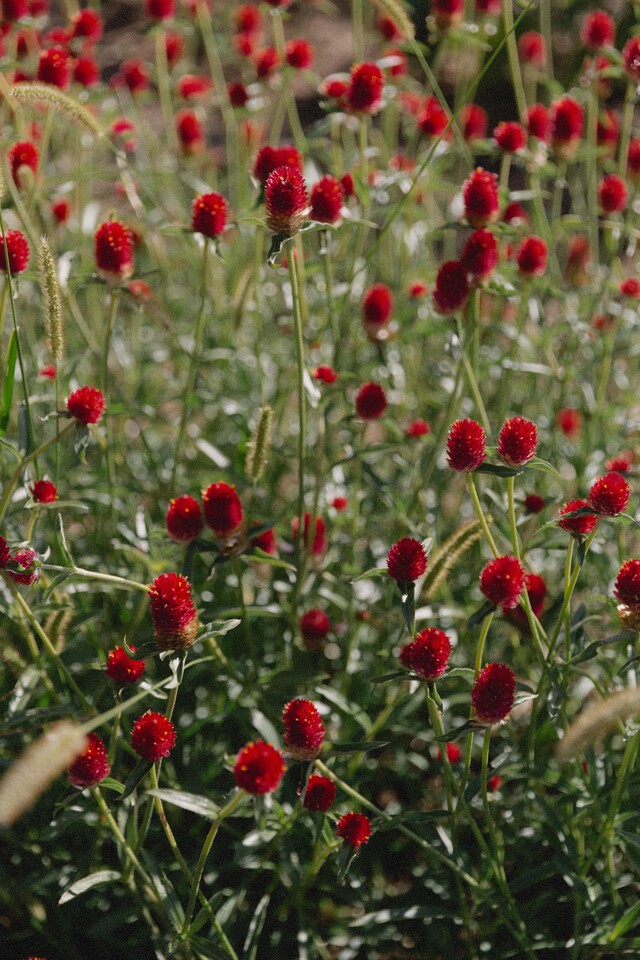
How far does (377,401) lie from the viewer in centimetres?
226

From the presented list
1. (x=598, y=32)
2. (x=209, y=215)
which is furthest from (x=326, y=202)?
(x=598, y=32)

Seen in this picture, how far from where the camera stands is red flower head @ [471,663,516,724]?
162cm

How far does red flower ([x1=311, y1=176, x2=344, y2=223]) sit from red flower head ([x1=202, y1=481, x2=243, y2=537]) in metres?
0.74

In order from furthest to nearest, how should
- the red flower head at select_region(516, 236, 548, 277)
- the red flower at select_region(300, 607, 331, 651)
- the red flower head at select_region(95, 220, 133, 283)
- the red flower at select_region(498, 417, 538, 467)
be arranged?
the red flower head at select_region(516, 236, 548, 277) → the red flower at select_region(300, 607, 331, 651) → the red flower head at select_region(95, 220, 133, 283) → the red flower at select_region(498, 417, 538, 467)

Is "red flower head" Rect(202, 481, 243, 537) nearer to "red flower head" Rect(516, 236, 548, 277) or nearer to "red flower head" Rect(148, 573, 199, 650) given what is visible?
"red flower head" Rect(148, 573, 199, 650)

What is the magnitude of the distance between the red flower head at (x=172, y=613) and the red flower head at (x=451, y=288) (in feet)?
3.15

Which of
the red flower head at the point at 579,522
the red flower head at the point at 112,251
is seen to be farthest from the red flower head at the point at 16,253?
the red flower head at the point at 579,522

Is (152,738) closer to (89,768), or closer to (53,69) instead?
(89,768)

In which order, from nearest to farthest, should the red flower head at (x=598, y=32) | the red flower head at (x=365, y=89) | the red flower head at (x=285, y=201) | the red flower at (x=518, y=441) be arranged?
the red flower at (x=518, y=441) → the red flower head at (x=285, y=201) → the red flower head at (x=365, y=89) → the red flower head at (x=598, y=32)

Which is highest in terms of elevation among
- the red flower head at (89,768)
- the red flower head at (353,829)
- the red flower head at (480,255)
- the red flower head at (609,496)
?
the red flower head at (480,255)

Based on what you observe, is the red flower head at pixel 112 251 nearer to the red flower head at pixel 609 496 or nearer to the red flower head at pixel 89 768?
the red flower head at pixel 89 768

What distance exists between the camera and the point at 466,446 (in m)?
1.67

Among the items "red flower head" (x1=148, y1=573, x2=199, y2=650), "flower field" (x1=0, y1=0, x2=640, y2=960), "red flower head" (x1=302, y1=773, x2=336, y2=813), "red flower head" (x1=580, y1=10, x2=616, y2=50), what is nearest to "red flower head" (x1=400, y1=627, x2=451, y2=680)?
"flower field" (x1=0, y1=0, x2=640, y2=960)

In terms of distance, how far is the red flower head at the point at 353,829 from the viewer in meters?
1.67
